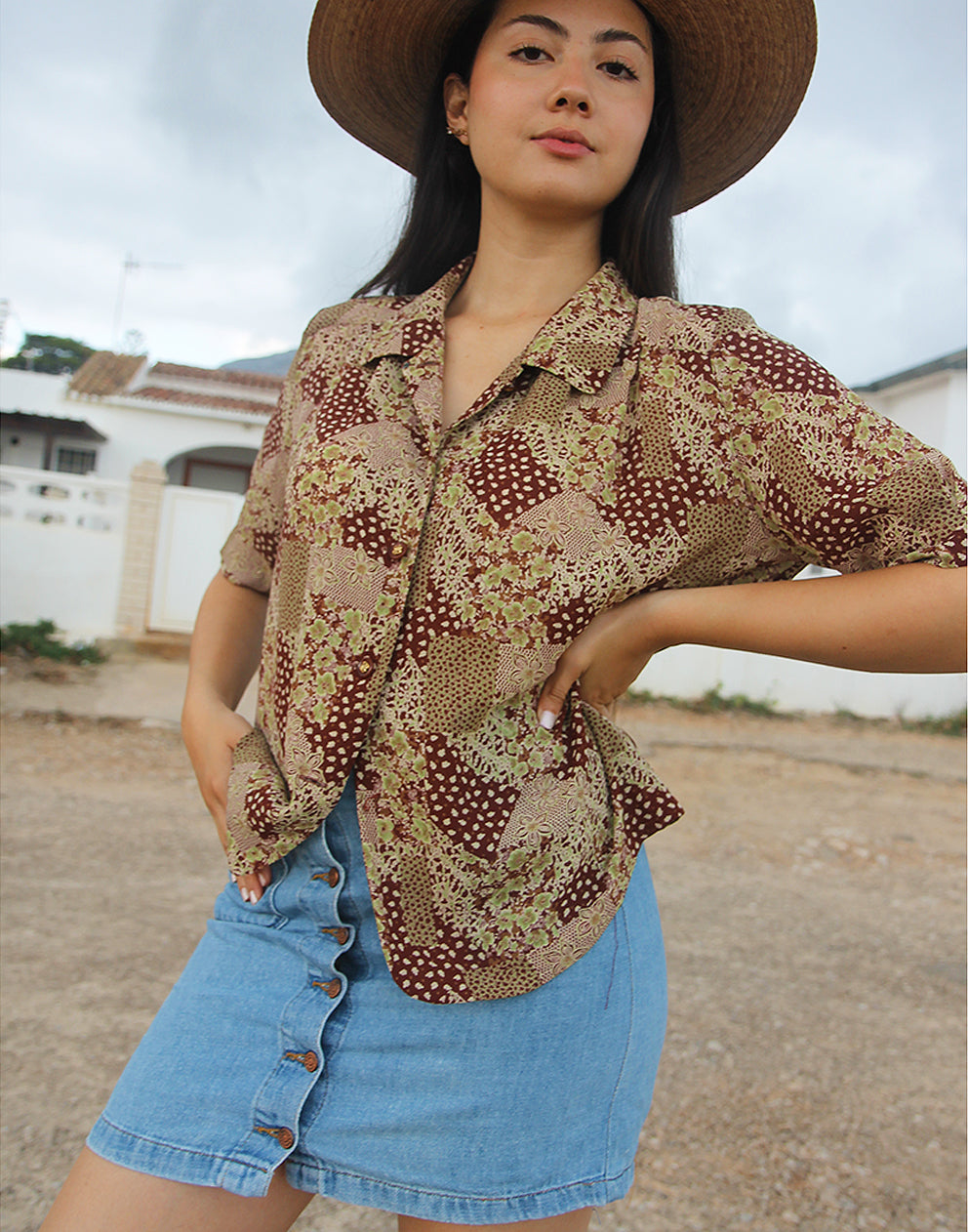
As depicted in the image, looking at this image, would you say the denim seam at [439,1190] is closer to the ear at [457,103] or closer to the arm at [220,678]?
the arm at [220,678]

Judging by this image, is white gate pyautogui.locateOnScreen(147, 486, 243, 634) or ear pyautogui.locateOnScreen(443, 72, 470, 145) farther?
white gate pyautogui.locateOnScreen(147, 486, 243, 634)

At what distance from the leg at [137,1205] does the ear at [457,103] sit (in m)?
1.49

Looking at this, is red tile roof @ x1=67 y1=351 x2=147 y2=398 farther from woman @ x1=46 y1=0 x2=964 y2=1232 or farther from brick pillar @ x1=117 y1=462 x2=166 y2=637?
woman @ x1=46 y1=0 x2=964 y2=1232

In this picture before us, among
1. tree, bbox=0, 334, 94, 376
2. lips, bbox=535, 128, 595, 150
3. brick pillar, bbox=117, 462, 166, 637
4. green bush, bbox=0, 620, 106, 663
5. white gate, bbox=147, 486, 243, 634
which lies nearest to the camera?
lips, bbox=535, 128, 595, 150

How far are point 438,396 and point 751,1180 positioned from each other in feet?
7.71

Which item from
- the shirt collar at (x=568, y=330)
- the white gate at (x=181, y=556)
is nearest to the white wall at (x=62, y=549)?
the white gate at (x=181, y=556)

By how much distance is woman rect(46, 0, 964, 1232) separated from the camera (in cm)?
116

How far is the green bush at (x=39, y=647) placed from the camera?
9.41 metres

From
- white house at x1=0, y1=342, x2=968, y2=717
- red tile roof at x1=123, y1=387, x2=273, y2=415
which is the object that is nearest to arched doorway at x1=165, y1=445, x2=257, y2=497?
red tile roof at x1=123, y1=387, x2=273, y2=415

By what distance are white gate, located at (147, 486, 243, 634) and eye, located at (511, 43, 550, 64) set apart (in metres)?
10.0

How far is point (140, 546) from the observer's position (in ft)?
36.0

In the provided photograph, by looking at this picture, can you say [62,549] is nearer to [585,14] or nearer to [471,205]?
[471,205]

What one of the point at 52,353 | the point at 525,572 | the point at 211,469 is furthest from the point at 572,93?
the point at 52,353

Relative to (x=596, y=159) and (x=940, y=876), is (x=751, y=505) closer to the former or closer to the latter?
(x=596, y=159)
